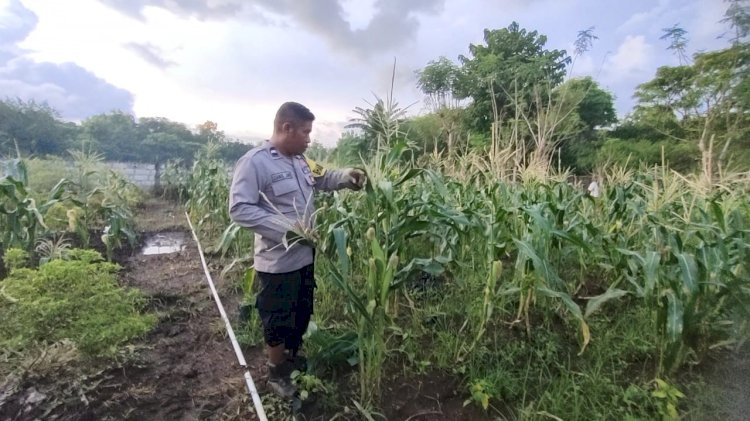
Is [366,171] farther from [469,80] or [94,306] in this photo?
[469,80]

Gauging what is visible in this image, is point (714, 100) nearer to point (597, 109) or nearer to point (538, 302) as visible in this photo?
point (538, 302)

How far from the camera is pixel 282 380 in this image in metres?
1.99

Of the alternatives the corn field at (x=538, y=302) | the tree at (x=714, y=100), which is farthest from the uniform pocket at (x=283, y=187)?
the tree at (x=714, y=100)

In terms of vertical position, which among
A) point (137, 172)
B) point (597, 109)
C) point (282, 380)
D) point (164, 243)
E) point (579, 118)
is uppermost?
point (597, 109)

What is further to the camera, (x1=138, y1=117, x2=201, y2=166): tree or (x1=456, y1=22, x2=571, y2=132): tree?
(x1=138, y1=117, x2=201, y2=166): tree

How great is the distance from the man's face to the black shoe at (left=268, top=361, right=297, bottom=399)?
1.07m

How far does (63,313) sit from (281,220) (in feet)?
4.12

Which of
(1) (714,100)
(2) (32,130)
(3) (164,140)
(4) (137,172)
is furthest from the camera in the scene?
(4) (137,172)

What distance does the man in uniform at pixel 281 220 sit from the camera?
1.81m

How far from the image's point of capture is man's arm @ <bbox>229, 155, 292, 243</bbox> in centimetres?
177

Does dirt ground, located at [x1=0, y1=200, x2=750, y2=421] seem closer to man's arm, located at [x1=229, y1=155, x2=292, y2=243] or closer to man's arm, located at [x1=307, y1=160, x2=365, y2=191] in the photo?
man's arm, located at [x1=229, y1=155, x2=292, y2=243]

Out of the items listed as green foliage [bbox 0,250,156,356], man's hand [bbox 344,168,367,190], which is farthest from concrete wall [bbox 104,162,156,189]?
man's hand [bbox 344,168,367,190]

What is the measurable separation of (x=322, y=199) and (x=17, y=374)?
88.5 inches

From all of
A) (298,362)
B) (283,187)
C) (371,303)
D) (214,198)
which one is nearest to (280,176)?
(283,187)
